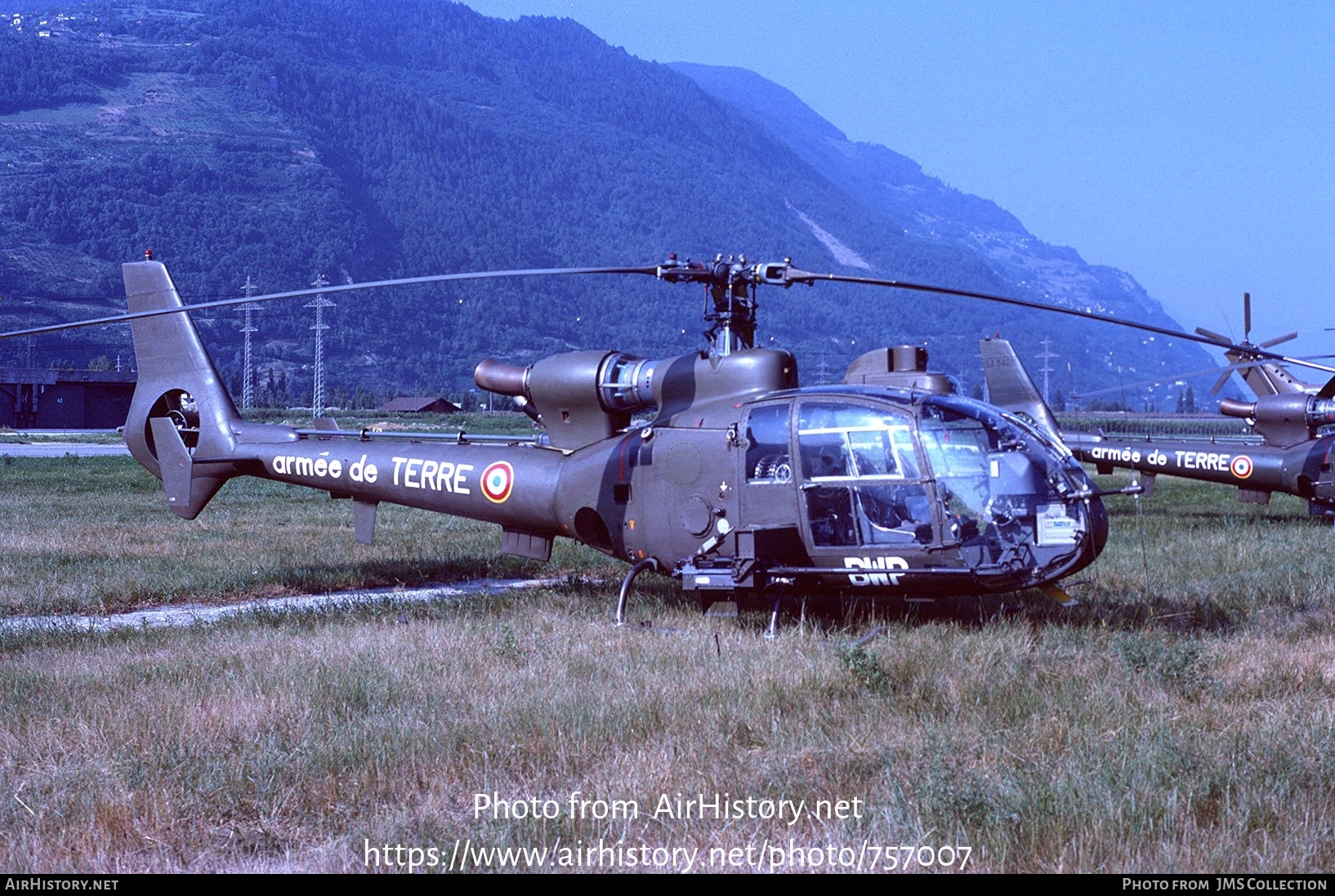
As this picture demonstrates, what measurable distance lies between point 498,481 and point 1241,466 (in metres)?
15.2

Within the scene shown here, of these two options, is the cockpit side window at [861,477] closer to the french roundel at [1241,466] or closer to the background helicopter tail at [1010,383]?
the background helicopter tail at [1010,383]

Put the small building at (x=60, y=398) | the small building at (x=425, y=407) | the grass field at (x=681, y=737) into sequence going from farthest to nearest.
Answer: the small building at (x=425, y=407)
the small building at (x=60, y=398)
the grass field at (x=681, y=737)

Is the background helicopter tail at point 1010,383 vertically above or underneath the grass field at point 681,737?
above

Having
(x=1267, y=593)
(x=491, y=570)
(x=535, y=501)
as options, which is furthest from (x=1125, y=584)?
(x=491, y=570)

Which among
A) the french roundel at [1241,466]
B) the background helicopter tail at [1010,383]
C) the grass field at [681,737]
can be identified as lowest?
the grass field at [681,737]

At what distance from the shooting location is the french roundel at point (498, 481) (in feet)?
40.3

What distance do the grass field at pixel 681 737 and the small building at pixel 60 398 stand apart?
72736 mm

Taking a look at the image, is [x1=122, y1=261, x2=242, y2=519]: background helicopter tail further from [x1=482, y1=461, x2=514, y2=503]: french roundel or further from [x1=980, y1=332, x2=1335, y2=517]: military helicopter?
[x1=980, y1=332, x2=1335, y2=517]: military helicopter

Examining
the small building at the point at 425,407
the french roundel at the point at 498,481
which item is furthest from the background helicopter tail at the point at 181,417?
the small building at the point at 425,407

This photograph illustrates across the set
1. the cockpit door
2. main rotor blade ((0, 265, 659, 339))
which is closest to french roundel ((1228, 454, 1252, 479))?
the cockpit door

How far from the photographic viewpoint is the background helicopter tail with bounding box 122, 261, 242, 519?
14328 mm

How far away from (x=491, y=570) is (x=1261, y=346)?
17.0 m

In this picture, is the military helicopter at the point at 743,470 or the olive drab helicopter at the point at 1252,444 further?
the olive drab helicopter at the point at 1252,444

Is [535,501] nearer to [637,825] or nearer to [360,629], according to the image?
[360,629]
